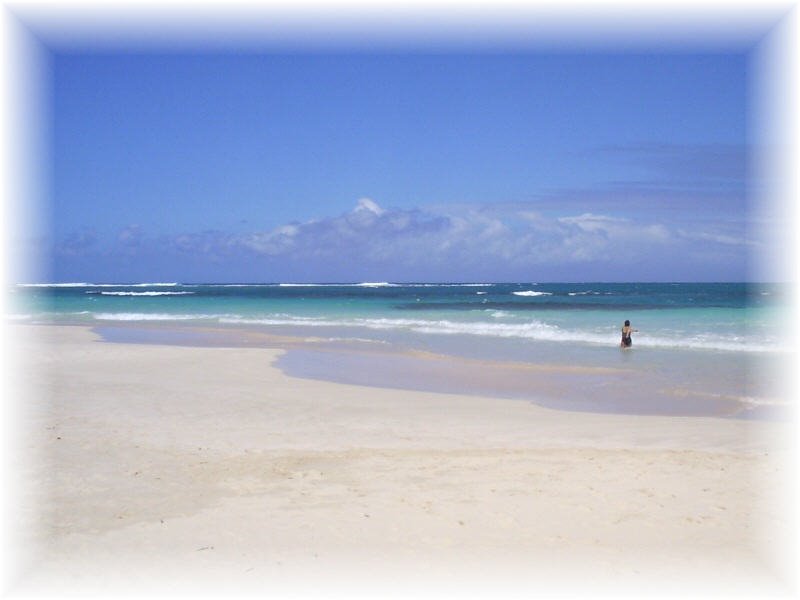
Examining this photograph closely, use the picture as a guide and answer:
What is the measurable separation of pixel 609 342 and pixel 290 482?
1571cm

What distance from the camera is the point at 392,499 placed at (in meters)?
5.54

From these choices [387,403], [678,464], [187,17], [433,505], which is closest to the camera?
[187,17]

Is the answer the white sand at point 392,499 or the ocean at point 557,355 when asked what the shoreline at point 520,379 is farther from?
the white sand at point 392,499

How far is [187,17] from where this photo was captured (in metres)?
4.20

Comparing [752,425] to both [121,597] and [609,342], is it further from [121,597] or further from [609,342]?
[609,342]

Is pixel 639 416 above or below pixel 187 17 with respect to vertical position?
below

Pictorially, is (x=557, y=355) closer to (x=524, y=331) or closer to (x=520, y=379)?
(x=520, y=379)

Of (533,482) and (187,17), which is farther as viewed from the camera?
(533,482)

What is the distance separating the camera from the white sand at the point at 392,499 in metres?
4.01

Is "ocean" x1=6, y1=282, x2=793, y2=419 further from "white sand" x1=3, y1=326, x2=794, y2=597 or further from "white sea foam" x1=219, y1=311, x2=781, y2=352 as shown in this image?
"white sand" x1=3, y1=326, x2=794, y2=597

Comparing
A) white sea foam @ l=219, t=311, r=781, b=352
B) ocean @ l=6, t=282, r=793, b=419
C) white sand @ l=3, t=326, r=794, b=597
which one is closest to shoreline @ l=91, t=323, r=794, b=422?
ocean @ l=6, t=282, r=793, b=419

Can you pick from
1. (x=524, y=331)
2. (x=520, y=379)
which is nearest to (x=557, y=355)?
(x=520, y=379)

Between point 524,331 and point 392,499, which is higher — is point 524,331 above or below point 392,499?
above

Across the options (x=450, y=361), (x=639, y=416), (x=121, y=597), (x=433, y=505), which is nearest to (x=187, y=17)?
(x=121, y=597)
